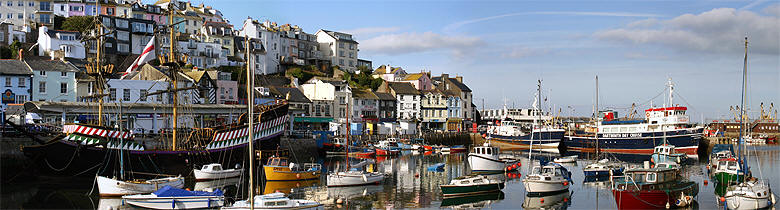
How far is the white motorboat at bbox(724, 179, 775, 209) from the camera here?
28.5 meters

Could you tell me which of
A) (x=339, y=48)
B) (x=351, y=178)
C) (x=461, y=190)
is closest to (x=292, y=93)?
(x=339, y=48)

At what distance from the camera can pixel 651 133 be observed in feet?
232

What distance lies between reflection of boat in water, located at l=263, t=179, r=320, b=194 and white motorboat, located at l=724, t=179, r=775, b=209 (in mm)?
21890

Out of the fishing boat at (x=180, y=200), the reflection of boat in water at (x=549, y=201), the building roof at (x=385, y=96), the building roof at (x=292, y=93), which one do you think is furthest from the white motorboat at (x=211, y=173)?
the building roof at (x=385, y=96)

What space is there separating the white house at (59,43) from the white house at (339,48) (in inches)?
1841

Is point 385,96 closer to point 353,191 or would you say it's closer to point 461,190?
point 353,191

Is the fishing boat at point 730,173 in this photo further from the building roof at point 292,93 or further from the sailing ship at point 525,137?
the building roof at point 292,93

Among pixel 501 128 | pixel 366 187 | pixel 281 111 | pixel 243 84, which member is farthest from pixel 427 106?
pixel 366 187

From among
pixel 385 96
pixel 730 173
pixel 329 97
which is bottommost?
pixel 730 173

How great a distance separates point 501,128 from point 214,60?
4056 cm

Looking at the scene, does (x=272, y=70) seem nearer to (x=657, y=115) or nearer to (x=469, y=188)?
(x=657, y=115)

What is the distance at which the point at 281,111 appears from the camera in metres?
51.5

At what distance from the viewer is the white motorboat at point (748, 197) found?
1122 inches

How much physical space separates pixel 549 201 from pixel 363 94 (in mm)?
61390
